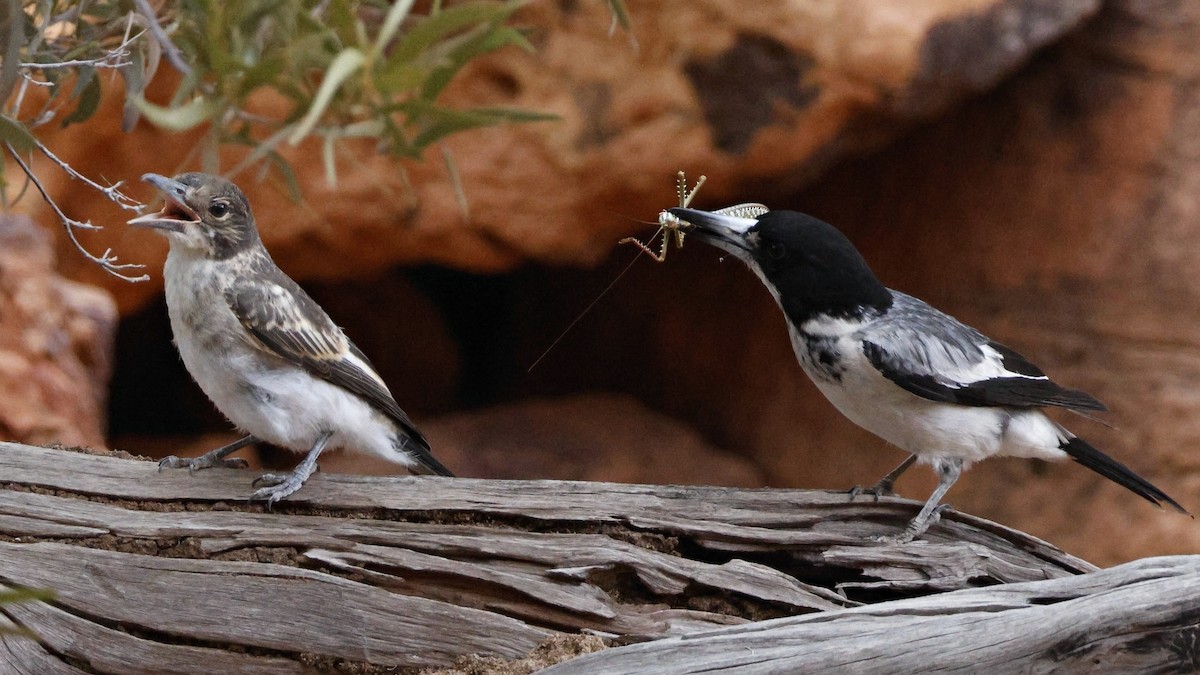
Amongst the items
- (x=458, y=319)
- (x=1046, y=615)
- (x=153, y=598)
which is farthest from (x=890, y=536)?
(x=458, y=319)

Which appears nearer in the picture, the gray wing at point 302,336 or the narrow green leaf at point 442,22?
the narrow green leaf at point 442,22

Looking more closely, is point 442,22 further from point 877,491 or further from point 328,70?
point 877,491

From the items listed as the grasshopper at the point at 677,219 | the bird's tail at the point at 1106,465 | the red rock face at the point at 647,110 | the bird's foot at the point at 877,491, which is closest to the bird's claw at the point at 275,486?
the grasshopper at the point at 677,219

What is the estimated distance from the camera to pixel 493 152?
5.61m

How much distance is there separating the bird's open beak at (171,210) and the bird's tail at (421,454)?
2.88ft

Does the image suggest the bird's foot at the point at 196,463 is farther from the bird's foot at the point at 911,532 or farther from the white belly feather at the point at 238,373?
the bird's foot at the point at 911,532

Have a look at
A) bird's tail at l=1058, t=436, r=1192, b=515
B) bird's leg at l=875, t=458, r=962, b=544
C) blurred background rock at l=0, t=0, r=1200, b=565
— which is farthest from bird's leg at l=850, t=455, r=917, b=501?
blurred background rock at l=0, t=0, r=1200, b=565

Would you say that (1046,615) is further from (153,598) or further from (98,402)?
(98,402)

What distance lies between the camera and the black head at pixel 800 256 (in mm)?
3221

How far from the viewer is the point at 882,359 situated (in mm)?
3158

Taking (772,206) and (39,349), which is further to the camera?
(772,206)

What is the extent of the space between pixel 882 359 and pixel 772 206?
3.48 metres

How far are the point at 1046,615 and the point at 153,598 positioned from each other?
2233 mm

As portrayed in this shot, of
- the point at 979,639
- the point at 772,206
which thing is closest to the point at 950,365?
the point at 979,639
